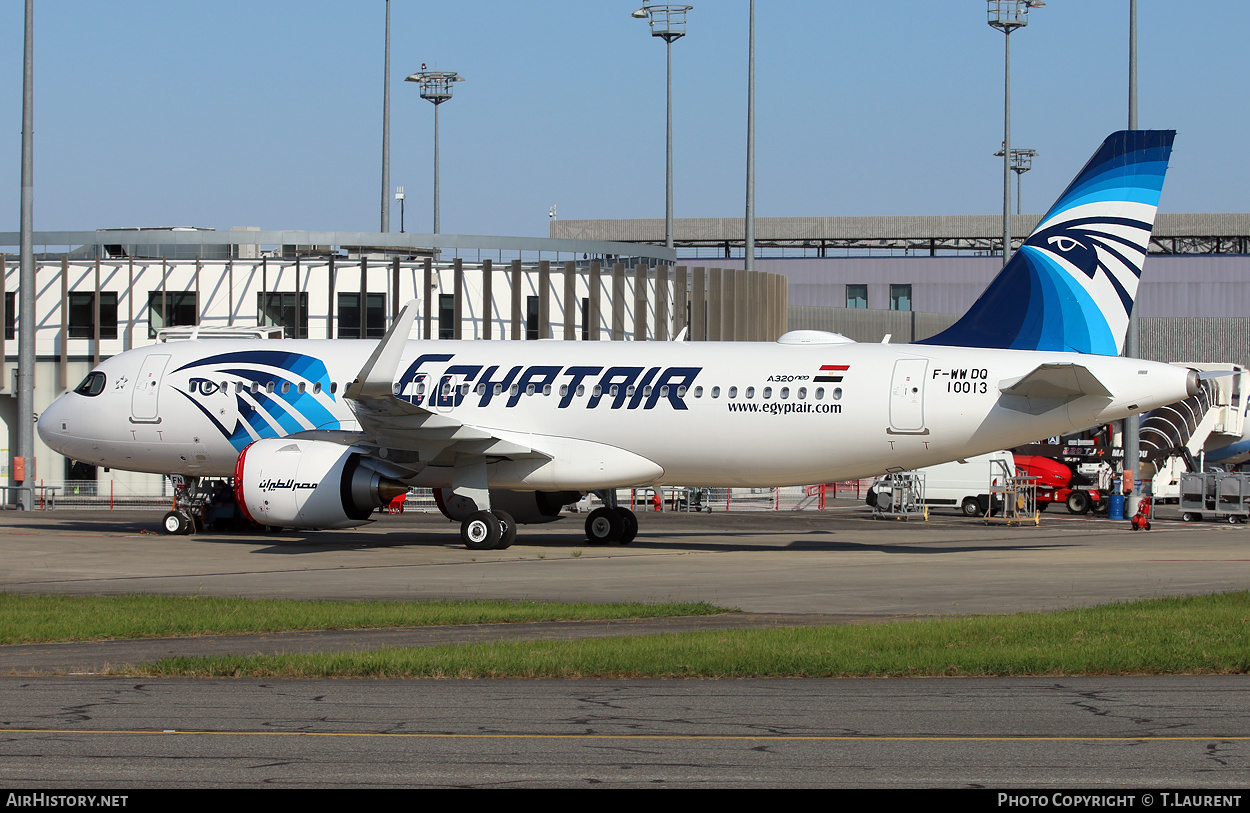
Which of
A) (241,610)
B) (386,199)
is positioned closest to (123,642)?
(241,610)

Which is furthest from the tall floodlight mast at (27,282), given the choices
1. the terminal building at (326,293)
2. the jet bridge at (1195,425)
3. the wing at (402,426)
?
the jet bridge at (1195,425)

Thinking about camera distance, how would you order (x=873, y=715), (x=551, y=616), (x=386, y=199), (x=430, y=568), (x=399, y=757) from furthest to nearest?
1. (x=386, y=199)
2. (x=430, y=568)
3. (x=551, y=616)
4. (x=873, y=715)
5. (x=399, y=757)

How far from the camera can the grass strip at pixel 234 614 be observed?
1457 centimetres

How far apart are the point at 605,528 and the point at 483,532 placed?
330 centimetres

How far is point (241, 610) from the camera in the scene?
633 inches

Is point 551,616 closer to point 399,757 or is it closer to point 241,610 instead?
point 241,610

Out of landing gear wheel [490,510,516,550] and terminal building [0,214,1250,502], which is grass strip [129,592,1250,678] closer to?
landing gear wheel [490,510,516,550]

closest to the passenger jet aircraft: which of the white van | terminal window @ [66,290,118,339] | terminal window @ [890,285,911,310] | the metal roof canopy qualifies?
the white van

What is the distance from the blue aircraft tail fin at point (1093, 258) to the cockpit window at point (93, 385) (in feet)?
61.4

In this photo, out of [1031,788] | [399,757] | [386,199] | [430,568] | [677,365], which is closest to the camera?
[1031,788]

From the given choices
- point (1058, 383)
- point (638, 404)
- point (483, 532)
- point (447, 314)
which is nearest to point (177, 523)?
point (483, 532)

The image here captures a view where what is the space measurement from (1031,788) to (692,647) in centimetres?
572

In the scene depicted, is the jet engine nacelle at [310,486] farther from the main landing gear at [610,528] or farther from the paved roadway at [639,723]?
the paved roadway at [639,723]

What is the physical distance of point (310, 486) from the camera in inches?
984
